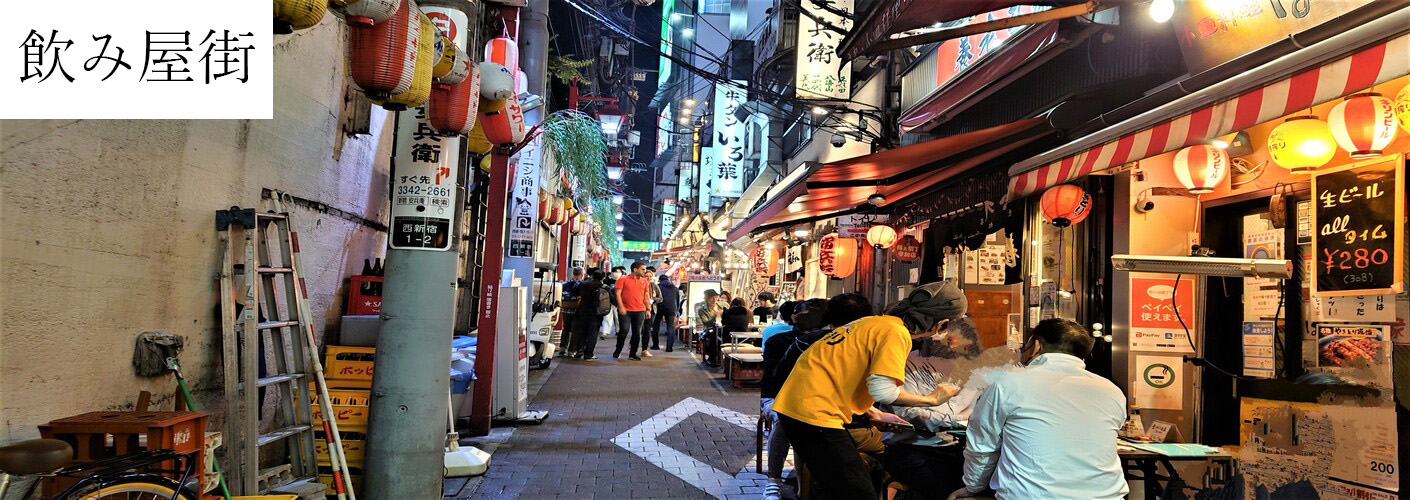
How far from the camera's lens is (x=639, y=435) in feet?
32.8

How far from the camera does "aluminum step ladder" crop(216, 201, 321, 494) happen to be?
5406 millimetres

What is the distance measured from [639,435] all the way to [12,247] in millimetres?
6999

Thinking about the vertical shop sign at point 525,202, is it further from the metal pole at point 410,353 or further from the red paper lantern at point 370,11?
the red paper lantern at point 370,11

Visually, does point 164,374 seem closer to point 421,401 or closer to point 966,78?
point 421,401

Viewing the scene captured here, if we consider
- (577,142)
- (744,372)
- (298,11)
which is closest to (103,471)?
(298,11)

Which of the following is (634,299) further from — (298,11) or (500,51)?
(298,11)

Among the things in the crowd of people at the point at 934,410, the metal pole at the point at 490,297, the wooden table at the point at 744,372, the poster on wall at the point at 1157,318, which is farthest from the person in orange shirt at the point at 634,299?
the poster on wall at the point at 1157,318

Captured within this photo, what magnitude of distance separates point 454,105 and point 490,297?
425 cm

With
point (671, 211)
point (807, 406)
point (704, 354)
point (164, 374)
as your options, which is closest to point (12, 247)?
point (164, 374)

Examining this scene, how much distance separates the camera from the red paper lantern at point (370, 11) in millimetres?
4336

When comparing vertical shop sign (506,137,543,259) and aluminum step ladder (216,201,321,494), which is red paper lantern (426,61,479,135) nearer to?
aluminum step ladder (216,201,321,494)

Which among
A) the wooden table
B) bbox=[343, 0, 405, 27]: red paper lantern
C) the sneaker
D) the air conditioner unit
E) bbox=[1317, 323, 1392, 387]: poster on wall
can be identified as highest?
bbox=[343, 0, 405, 27]: red paper lantern

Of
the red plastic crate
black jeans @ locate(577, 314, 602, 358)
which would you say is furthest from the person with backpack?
the red plastic crate

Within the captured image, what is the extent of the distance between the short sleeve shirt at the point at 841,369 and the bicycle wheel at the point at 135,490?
123 inches
